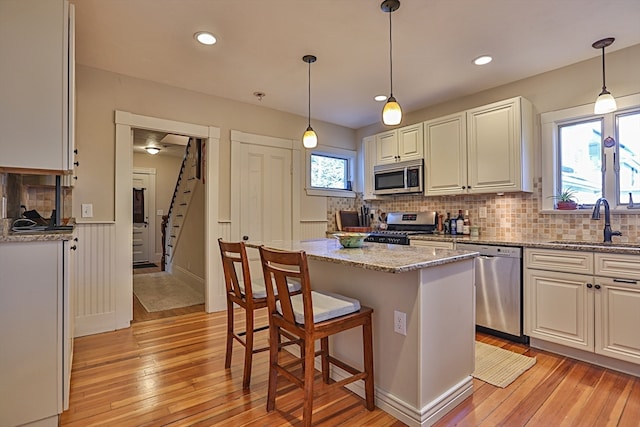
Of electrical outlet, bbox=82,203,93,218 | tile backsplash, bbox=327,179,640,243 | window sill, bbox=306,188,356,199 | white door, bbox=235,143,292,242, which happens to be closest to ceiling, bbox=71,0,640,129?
white door, bbox=235,143,292,242

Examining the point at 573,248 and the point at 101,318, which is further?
the point at 101,318

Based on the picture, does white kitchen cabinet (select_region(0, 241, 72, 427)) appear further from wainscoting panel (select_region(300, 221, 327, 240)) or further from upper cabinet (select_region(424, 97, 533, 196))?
upper cabinet (select_region(424, 97, 533, 196))

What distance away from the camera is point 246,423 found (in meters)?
1.79

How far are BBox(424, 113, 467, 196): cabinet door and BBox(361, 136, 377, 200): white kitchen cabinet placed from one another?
33.1 inches

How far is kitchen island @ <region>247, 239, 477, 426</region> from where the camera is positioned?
1740 mm

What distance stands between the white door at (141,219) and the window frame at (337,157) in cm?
460

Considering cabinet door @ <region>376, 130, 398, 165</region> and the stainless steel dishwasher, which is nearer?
the stainless steel dishwasher

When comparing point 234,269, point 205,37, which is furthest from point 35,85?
point 234,269

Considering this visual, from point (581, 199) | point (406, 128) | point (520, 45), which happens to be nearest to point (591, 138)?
point (581, 199)

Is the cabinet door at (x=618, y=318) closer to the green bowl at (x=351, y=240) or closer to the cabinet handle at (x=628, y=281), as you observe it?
the cabinet handle at (x=628, y=281)

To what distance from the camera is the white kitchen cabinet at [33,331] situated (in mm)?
1613

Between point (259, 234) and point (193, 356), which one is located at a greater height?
point (259, 234)

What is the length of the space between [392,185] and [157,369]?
328 centimetres

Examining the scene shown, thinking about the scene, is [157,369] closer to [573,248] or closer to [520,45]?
[573,248]
